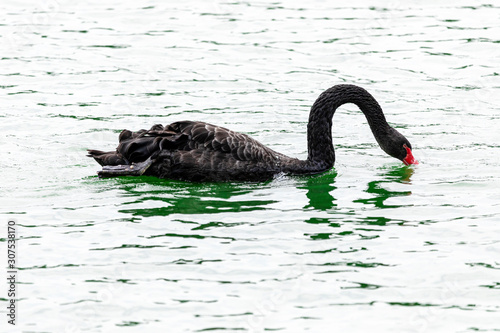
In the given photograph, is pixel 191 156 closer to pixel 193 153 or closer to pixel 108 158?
pixel 193 153

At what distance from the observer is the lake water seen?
7352mm

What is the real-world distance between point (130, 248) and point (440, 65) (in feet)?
27.3

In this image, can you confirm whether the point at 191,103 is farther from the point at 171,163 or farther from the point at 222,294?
the point at 222,294

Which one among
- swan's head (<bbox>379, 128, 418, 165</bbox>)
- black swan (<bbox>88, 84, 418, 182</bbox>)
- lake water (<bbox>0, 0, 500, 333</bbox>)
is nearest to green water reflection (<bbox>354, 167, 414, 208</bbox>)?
lake water (<bbox>0, 0, 500, 333</bbox>)

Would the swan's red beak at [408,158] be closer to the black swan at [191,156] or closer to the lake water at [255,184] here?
the lake water at [255,184]

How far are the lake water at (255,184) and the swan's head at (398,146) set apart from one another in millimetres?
256

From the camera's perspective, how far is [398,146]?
1107 cm

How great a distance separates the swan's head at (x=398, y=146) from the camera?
11062 mm

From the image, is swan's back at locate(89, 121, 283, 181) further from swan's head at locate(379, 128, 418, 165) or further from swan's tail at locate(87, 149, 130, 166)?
swan's head at locate(379, 128, 418, 165)

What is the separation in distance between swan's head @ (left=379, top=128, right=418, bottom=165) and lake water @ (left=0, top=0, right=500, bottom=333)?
0.26m

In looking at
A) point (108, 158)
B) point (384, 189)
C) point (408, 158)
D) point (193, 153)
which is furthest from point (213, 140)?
point (408, 158)

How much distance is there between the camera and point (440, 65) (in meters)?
15.4

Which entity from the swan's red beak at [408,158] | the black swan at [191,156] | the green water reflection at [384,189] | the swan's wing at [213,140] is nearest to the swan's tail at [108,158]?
the black swan at [191,156]

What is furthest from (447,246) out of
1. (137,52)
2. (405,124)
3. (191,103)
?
(137,52)
